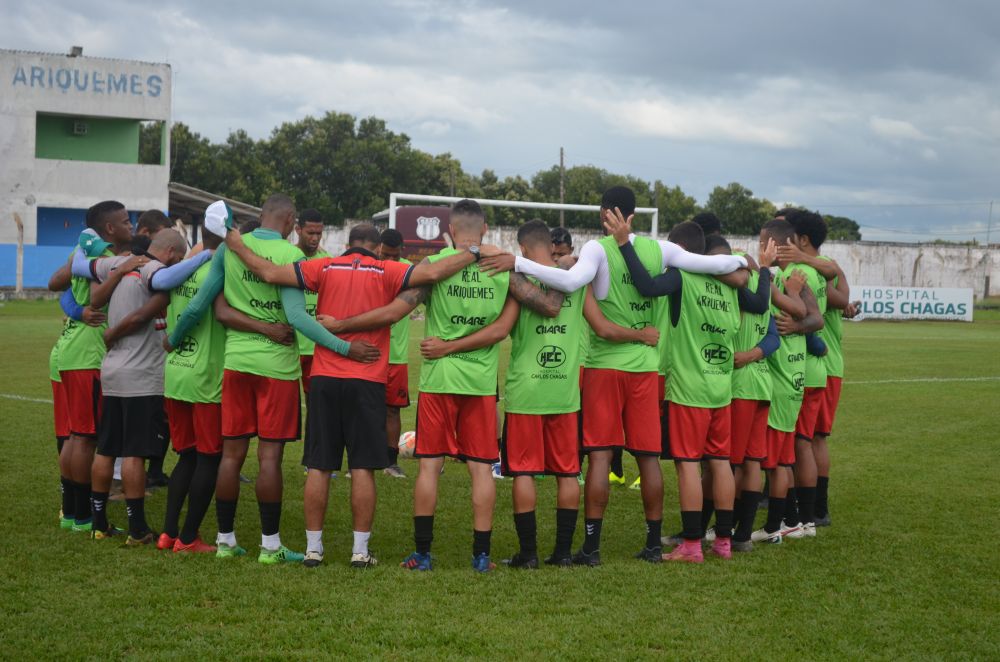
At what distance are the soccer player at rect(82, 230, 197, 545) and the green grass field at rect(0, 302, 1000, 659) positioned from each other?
360 mm

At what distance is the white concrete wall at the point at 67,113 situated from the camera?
154ft

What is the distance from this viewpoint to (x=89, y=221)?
7754mm

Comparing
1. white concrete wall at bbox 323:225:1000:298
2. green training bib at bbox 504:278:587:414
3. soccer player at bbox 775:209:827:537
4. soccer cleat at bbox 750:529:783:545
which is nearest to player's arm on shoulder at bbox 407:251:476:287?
green training bib at bbox 504:278:587:414

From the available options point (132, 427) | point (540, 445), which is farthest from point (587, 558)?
point (132, 427)

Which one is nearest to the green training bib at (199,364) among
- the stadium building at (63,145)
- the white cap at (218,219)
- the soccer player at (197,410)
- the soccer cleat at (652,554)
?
the soccer player at (197,410)

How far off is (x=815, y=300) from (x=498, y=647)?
14.0 ft

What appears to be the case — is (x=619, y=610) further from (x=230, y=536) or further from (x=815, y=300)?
(x=815, y=300)

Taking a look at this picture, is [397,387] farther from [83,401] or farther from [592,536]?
[592,536]

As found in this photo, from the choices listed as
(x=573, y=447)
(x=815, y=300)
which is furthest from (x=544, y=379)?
(x=815, y=300)

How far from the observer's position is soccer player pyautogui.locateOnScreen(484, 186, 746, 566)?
6.81 metres

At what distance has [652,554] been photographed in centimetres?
689

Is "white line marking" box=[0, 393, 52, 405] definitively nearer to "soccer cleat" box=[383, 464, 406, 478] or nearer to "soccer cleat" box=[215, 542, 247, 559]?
"soccer cleat" box=[383, 464, 406, 478]

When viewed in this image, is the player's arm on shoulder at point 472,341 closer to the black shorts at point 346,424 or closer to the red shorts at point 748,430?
the black shorts at point 346,424

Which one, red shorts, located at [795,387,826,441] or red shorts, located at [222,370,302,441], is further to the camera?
red shorts, located at [795,387,826,441]
